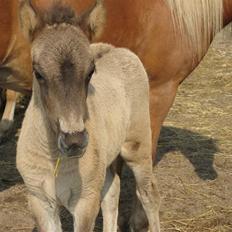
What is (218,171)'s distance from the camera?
5371mm

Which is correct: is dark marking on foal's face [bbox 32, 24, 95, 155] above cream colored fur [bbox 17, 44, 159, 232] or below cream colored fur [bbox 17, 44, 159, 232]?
above

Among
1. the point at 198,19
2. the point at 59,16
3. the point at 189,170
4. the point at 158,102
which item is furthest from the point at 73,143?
the point at 189,170

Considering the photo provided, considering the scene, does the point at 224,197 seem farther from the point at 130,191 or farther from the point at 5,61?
the point at 5,61

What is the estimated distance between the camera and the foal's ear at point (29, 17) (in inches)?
114

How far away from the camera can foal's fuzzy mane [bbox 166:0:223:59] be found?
420 cm

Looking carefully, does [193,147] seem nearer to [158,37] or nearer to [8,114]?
[8,114]

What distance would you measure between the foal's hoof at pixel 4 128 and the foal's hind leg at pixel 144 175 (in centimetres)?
246

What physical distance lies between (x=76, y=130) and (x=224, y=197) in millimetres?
2531

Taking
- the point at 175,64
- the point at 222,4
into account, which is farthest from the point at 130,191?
the point at 222,4

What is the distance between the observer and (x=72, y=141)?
2611mm

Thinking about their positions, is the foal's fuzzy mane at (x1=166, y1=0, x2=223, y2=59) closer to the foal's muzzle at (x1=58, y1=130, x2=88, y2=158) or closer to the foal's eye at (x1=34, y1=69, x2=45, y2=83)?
the foal's eye at (x1=34, y1=69, x2=45, y2=83)

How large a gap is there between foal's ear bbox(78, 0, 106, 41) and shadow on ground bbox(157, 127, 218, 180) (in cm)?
255

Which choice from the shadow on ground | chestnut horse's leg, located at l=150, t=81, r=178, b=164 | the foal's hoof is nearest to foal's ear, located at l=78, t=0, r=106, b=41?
chestnut horse's leg, located at l=150, t=81, r=178, b=164

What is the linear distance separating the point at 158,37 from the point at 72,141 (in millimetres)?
1781
